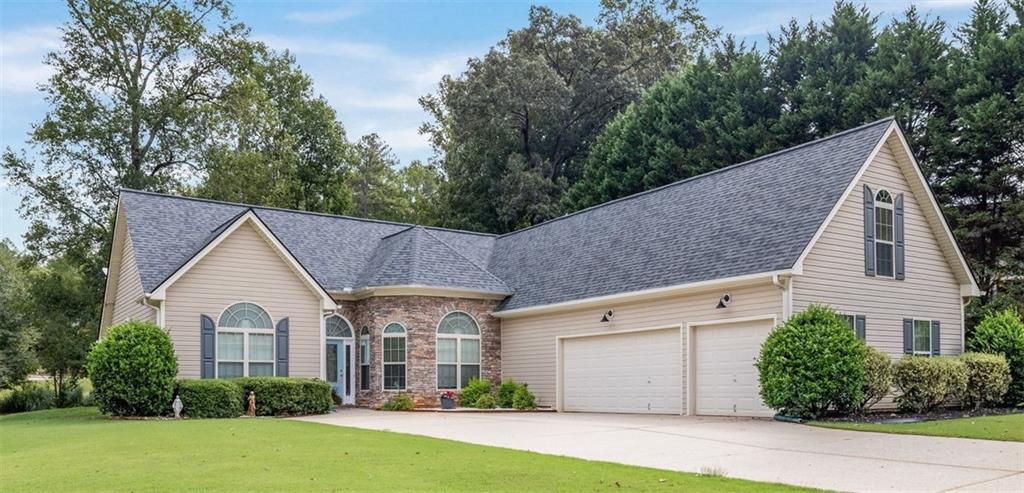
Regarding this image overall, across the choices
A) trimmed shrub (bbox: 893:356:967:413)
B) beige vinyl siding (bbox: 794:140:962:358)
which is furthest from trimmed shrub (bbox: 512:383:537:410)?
trimmed shrub (bbox: 893:356:967:413)

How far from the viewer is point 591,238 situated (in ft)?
80.6

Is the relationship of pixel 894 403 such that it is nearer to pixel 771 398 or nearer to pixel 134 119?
pixel 771 398

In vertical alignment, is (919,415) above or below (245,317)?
below

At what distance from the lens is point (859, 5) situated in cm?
3081

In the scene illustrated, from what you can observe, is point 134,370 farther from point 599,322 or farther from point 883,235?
point 883,235

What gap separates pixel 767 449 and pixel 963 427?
4.46 m

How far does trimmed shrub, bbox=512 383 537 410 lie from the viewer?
76.0ft

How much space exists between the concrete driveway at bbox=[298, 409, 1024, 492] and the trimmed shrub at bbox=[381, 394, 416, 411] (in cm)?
498

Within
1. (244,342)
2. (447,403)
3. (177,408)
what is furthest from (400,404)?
(177,408)

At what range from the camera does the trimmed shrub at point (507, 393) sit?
2342cm

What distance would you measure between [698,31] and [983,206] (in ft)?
86.3

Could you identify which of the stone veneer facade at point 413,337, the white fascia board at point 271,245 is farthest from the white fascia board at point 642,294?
the white fascia board at point 271,245

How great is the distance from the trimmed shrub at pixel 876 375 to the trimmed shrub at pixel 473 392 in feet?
33.8

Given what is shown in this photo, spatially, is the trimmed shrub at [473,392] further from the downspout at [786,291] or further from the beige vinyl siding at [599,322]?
the downspout at [786,291]
